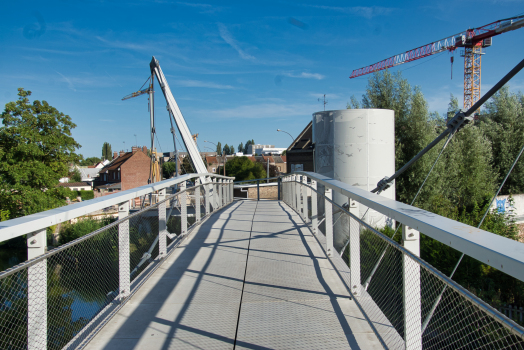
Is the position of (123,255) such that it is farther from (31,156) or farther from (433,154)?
(31,156)

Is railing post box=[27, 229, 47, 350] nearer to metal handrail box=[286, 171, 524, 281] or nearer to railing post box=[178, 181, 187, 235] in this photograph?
metal handrail box=[286, 171, 524, 281]

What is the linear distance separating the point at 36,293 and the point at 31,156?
33.9 m

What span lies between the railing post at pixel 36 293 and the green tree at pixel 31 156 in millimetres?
31554

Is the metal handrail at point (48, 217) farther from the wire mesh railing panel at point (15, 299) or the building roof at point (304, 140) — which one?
the building roof at point (304, 140)

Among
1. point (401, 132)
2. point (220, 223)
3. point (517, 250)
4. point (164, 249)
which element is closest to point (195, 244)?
point (164, 249)

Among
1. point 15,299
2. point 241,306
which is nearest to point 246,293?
point 241,306

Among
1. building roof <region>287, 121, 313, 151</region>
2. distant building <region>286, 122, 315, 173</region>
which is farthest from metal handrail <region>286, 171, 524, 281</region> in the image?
building roof <region>287, 121, 313, 151</region>

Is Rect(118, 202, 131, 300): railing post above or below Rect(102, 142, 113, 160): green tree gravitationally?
below

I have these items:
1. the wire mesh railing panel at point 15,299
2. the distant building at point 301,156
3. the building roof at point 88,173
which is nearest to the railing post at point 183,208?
the wire mesh railing panel at point 15,299

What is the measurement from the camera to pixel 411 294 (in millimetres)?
2443

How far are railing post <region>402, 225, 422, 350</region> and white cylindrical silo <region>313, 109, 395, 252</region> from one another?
42.5 feet

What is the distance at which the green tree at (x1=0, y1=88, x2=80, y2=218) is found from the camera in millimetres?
30375

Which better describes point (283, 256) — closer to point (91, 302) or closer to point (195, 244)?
point (195, 244)

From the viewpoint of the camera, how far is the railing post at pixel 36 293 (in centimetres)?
238
